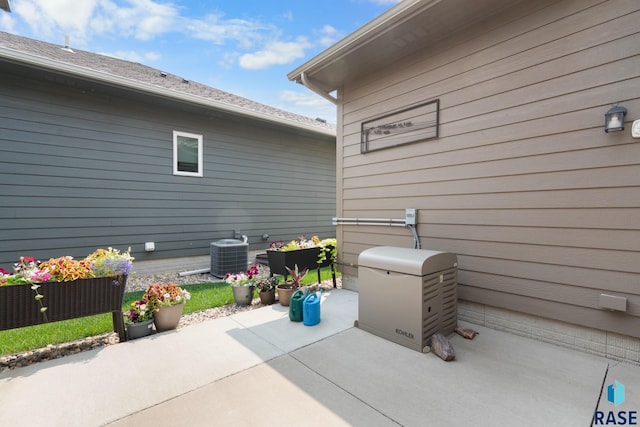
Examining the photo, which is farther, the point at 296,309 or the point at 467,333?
the point at 296,309

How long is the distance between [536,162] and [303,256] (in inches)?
116

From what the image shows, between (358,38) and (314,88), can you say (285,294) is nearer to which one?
(314,88)

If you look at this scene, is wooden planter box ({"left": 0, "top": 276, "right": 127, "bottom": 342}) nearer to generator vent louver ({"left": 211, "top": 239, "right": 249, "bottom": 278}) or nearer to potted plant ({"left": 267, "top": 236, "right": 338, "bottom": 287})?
potted plant ({"left": 267, "top": 236, "right": 338, "bottom": 287})

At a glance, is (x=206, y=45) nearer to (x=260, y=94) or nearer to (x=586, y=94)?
(x=260, y=94)

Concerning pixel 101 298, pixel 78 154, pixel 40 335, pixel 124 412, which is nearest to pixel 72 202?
pixel 78 154

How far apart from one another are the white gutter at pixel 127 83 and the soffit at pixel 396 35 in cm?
227

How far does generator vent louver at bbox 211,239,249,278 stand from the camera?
17.6 feet

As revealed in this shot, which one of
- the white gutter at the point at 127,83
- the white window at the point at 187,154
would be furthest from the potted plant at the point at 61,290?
the white window at the point at 187,154

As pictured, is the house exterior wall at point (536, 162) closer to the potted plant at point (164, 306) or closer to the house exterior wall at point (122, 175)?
the potted plant at point (164, 306)

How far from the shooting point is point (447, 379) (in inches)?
78.3

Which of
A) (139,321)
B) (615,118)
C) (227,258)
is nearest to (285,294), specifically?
(139,321)

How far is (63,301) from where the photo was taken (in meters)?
2.35

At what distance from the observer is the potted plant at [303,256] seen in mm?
4086

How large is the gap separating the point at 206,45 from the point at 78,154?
380cm
